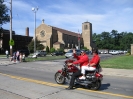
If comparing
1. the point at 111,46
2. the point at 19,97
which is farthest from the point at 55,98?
the point at 111,46

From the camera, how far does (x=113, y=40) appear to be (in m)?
158

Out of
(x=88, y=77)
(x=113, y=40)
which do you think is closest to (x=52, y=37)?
(x=113, y=40)

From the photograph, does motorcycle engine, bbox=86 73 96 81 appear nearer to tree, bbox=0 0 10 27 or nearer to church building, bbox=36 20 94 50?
tree, bbox=0 0 10 27

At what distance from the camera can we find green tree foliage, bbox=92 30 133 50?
149 metres

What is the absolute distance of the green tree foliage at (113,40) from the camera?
149 m

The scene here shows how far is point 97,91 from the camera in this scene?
8703 millimetres

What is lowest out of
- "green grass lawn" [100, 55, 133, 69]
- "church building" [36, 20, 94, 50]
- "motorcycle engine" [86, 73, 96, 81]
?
"green grass lawn" [100, 55, 133, 69]

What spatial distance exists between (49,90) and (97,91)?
1.98m

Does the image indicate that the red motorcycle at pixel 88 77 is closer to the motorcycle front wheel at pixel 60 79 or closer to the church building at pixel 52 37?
the motorcycle front wheel at pixel 60 79

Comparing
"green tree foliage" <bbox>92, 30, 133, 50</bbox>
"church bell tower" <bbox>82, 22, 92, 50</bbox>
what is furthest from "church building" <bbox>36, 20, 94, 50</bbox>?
"green tree foliage" <bbox>92, 30, 133, 50</bbox>

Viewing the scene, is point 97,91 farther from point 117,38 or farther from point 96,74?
point 117,38

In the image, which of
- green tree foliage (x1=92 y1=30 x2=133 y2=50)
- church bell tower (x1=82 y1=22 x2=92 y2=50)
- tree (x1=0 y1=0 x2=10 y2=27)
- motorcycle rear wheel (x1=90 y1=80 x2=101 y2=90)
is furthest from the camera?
green tree foliage (x1=92 y1=30 x2=133 y2=50)

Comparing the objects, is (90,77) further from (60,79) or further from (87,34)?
(87,34)

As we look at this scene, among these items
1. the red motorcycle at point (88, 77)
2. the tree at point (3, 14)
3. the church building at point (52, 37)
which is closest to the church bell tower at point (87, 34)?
the church building at point (52, 37)
